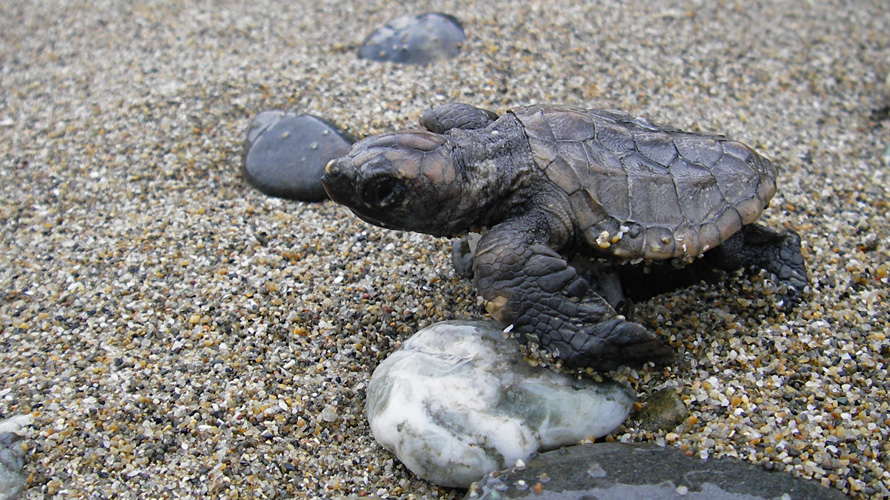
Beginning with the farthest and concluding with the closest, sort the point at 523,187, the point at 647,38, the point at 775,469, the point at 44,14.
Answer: the point at 44,14
the point at 647,38
the point at 523,187
the point at 775,469

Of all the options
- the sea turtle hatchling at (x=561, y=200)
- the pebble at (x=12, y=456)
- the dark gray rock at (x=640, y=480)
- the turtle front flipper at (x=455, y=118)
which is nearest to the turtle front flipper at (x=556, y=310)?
the sea turtle hatchling at (x=561, y=200)

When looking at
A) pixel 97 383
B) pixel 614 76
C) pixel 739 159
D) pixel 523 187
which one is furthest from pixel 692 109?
pixel 97 383

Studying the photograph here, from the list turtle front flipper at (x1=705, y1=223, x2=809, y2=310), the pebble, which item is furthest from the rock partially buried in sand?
the pebble

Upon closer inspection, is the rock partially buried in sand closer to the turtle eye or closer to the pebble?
the turtle eye

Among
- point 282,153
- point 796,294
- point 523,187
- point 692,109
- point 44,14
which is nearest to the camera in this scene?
point 523,187

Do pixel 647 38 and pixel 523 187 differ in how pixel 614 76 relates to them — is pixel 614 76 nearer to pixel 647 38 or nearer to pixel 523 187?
pixel 647 38

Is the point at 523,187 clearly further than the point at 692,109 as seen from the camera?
No

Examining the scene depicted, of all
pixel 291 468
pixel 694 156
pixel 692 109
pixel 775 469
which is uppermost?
pixel 694 156

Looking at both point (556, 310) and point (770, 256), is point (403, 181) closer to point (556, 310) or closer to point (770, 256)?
point (556, 310)
